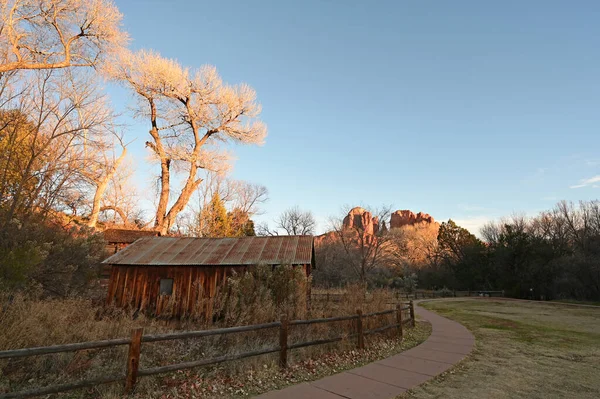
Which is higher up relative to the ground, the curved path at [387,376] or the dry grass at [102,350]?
the dry grass at [102,350]

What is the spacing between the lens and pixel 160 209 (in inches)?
1033

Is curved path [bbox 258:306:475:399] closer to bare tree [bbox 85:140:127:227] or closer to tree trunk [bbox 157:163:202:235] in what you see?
bare tree [bbox 85:140:127:227]

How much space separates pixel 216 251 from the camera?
15.7 metres

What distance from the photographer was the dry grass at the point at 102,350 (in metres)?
5.53

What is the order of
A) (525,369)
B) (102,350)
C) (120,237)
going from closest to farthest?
(102,350) < (525,369) < (120,237)

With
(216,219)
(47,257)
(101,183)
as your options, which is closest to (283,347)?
(47,257)

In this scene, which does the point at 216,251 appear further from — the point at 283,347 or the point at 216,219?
the point at 216,219

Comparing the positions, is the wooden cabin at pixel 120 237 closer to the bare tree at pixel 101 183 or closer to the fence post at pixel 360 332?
the bare tree at pixel 101 183

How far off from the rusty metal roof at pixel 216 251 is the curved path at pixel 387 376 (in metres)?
6.46

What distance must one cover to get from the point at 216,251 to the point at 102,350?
8.81 meters

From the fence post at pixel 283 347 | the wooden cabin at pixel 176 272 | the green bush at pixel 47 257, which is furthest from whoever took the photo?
the wooden cabin at pixel 176 272

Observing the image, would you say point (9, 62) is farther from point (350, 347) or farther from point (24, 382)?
point (350, 347)

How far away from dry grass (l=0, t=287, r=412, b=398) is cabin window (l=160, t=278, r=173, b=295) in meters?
5.21

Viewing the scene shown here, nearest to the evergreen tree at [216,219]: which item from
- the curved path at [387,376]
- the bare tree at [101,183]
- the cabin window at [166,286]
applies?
the bare tree at [101,183]
